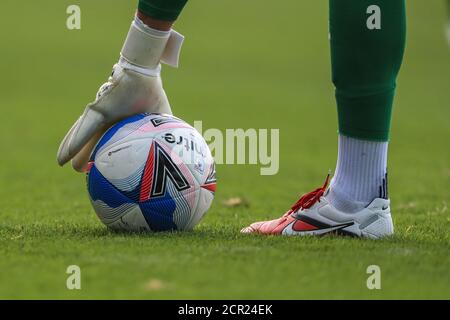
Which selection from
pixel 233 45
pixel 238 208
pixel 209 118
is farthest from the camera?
pixel 233 45

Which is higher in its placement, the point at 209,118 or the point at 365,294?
the point at 365,294

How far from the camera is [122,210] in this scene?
455cm

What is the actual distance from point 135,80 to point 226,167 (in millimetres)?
4546

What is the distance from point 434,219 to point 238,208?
4.46 ft

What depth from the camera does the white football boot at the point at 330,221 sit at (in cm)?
451

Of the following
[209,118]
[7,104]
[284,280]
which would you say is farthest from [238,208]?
[7,104]

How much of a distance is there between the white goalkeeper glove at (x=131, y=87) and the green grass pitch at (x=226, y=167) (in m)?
0.48

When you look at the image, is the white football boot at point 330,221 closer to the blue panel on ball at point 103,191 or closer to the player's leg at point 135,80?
the blue panel on ball at point 103,191

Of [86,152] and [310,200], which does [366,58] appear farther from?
[86,152]

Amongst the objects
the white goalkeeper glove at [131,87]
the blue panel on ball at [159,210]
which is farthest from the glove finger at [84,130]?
the blue panel on ball at [159,210]

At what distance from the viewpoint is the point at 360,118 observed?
4.44m

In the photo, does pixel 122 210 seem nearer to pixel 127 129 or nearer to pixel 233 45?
pixel 127 129
